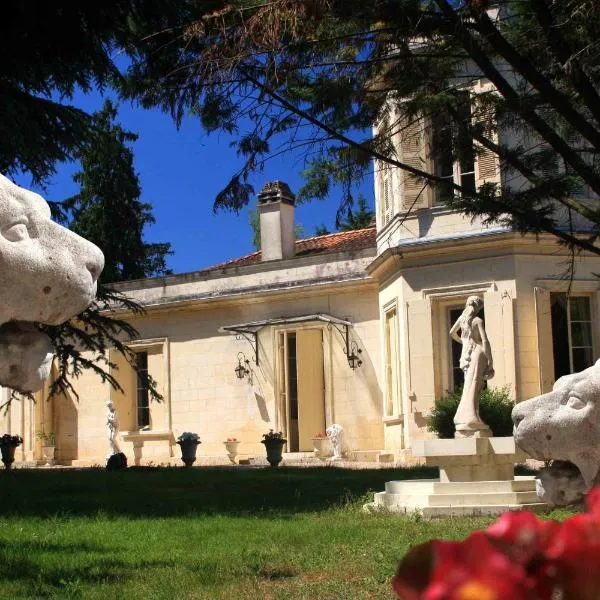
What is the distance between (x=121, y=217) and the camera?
124 feet

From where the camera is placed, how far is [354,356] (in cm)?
2281

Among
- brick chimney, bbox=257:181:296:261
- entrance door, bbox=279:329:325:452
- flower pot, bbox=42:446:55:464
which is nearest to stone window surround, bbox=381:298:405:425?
entrance door, bbox=279:329:325:452

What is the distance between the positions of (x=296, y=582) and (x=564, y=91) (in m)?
4.21

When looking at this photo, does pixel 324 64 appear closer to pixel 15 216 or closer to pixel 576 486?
pixel 576 486

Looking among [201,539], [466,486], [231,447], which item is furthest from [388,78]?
[231,447]

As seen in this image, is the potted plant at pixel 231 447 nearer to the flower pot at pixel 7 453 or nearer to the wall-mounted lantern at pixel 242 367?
the wall-mounted lantern at pixel 242 367

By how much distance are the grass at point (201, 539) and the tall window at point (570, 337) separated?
25.7 ft

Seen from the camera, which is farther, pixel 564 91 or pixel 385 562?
pixel 564 91

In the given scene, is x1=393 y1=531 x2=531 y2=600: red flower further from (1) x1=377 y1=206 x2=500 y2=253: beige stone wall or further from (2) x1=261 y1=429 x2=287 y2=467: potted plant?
(2) x1=261 y1=429 x2=287 y2=467: potted plant

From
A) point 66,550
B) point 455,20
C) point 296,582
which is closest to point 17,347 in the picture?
point 296,582

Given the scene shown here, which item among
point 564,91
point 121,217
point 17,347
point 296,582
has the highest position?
point 121,217

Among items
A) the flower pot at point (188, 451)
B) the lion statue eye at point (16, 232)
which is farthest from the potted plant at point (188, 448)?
the lion statue eye at point (16, 232)

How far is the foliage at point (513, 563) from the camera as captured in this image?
2.53ft

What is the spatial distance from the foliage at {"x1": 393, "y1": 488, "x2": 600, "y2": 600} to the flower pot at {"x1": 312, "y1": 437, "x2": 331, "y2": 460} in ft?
71.9
